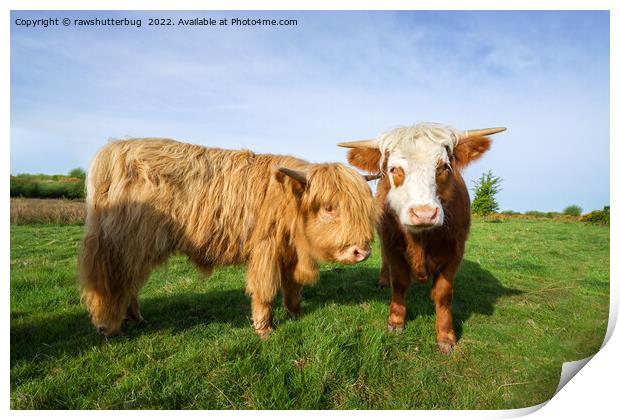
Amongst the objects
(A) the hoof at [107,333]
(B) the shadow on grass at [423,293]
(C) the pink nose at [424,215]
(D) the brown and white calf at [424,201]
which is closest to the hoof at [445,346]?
(D) the brown and white calf at [424,201]

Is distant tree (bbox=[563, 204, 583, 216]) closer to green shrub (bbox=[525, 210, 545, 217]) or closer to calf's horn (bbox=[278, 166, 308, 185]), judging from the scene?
green shrub (bbox=[525, 210, 545, 217])

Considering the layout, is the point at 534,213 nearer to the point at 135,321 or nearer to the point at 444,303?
the point at 444,303

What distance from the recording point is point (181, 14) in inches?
78.3

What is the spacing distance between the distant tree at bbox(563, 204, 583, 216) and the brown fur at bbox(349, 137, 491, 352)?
27.5 inches

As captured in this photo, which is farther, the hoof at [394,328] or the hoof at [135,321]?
the hoof at [135,321]

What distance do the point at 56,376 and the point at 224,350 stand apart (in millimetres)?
965

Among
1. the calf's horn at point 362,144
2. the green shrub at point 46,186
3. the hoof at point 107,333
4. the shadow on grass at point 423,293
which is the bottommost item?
the shadow on grass at point 423,293

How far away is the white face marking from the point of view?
212cm

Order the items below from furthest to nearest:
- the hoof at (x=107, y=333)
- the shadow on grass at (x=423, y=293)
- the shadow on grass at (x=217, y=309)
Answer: the shadow on grass at (x=423, y=293) → the hoof at (x=107, y=333) → the shadow on grass at (x=217, y=309)

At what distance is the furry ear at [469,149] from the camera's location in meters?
2.52

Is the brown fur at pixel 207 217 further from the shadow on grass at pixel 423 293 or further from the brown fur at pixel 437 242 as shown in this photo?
the shadow on grass at pixel 423 293

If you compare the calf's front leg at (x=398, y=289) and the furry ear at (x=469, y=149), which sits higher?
the furry ear at (x=469, y=149)

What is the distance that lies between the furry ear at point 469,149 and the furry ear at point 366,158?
0.61 m

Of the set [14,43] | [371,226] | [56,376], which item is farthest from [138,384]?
[14,43]
